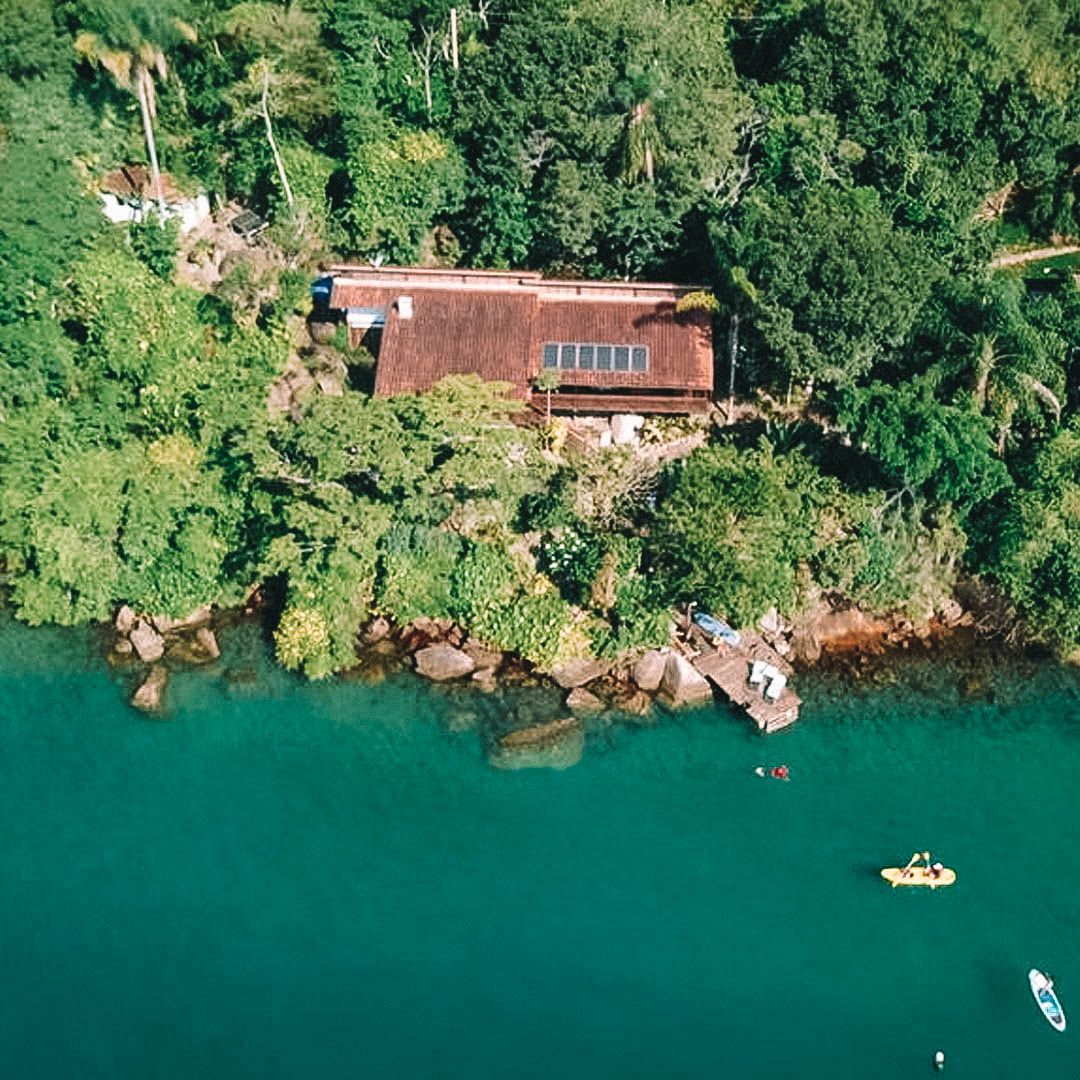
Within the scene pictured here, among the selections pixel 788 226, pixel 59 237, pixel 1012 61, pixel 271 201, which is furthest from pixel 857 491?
pixel 59 237

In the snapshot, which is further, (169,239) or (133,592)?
(169,239)

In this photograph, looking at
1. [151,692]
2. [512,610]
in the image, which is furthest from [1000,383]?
A: [151,692]

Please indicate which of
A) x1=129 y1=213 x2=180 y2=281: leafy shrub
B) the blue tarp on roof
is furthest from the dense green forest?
the blue tarp on roof

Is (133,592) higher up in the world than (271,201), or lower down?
lower down

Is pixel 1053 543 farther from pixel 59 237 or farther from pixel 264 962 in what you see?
pixel 59 237

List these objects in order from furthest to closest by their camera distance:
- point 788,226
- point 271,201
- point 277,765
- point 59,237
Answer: point 271,201, point 59,237, point 788,226, point 277,765

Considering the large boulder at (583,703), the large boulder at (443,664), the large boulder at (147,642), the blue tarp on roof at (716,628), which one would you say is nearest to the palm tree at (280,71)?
the large boulder at (147,642)

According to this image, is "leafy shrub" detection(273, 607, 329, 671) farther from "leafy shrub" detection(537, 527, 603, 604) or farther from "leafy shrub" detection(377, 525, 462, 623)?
"leafy shrub" detection(537, 527, 603, 604)
